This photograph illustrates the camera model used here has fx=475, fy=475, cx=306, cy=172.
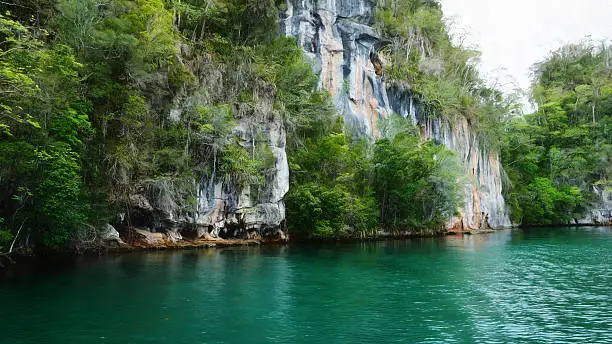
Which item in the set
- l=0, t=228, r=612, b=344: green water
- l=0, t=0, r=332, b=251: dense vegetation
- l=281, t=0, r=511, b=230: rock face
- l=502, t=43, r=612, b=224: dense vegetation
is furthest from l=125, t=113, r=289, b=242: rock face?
l=502, t=43, r=612, b=224: dense vegetation

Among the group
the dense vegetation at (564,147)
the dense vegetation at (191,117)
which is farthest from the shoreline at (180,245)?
the dense vegetation at (564,147)

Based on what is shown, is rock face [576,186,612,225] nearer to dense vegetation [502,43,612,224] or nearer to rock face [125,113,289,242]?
dense vegetation [502,43,612,224]

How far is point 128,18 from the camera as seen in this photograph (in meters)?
24.0

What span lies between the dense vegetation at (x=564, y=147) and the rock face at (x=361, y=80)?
9.99 metres

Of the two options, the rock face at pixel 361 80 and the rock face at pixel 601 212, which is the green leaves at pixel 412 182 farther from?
the rock face at pixel 601 212

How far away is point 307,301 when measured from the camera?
13641mm

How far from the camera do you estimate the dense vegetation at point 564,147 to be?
56.7 meters

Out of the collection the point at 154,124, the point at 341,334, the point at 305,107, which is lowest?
the point at 341,334

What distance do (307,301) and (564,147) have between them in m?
59.6

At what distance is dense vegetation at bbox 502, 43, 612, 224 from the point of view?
5669 cm

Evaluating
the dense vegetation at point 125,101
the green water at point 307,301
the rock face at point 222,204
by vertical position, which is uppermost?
the dense vegetation at point 125,101

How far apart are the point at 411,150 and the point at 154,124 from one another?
19436mm

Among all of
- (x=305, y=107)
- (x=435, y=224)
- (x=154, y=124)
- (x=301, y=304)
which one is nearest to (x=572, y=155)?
(x=435, y=224)

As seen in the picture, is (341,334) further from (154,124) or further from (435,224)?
(435,224)
